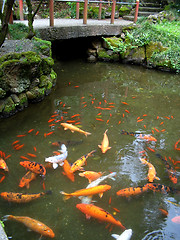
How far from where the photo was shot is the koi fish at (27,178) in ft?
11.7

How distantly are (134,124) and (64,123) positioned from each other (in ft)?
5.97

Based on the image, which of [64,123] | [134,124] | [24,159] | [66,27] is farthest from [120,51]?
[24,159]

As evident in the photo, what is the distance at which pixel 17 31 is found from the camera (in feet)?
26.6

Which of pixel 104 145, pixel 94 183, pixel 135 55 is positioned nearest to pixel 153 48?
pixel 135 55

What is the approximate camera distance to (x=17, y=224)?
9.74 ft

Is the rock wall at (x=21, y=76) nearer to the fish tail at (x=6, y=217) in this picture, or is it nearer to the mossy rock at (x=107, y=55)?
the fish tail at (x=6, y=217)

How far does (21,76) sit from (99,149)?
2.97m

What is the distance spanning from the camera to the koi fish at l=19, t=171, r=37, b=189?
358 cm

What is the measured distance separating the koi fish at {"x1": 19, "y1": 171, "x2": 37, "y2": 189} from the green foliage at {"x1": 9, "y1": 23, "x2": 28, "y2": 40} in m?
A: 5.60

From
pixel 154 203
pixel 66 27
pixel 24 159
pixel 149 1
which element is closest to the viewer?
pixel 154 203

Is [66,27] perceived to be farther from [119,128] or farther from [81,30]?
[119,128]

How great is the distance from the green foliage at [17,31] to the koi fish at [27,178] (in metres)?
5.60

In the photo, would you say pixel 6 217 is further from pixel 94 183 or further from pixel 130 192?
pixel 130 192

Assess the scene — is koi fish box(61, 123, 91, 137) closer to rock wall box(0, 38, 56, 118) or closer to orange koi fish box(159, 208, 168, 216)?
rock wall box(0, 38, 56, 118)
